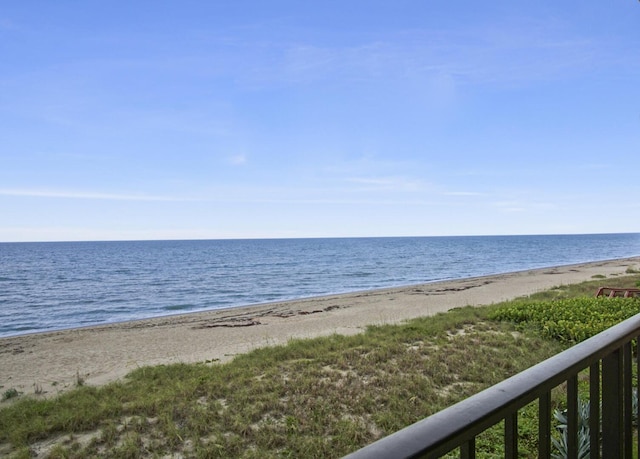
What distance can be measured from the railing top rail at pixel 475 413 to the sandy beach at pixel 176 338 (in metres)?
9.28

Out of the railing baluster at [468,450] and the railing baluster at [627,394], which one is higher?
the railing baluster at [468,450]

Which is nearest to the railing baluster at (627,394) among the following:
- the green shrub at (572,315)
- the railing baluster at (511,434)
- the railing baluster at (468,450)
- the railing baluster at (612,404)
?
the railing baluster at (612,404)

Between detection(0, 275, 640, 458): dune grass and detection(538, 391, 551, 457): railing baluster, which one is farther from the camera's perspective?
detection(0, 275, 640, 458): dune grass

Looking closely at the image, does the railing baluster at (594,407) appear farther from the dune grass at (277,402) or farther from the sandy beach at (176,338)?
the sandy beach at (176,338)

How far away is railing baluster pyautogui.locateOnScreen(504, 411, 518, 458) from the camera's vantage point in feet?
3.22

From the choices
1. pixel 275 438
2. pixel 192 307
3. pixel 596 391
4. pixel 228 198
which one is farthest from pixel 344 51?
pixel 228 198

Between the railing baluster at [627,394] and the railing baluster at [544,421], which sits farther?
the railing baluster at [627,394]

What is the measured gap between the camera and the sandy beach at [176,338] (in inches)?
408

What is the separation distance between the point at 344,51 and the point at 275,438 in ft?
56.9

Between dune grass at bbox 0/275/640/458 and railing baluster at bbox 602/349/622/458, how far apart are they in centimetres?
346

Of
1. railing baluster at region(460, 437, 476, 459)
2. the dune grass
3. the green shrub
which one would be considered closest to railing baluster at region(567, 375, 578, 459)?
railing baluster at region(460, 437, 476, 459)

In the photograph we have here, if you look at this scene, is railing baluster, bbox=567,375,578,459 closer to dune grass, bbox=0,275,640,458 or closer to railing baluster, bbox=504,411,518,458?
railing baluster, bbox=504,411,518,458

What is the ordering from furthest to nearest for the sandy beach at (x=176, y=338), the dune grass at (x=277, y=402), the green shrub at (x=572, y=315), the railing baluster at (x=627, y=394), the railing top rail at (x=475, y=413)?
the sandy beach at (x=176, y=338), the green shrub at (x=572, y=315), the dune grass at (x=277, y=402), the railing baluster at (x=627, y=394), the railing top rail at (x=475, y=413)

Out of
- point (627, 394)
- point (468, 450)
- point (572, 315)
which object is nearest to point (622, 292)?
point (572, 315)
